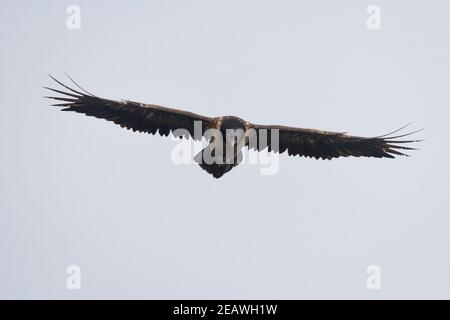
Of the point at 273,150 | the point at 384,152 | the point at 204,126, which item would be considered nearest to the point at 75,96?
the point at 204,126

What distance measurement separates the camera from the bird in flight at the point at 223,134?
19781 mm

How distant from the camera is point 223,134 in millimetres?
19781

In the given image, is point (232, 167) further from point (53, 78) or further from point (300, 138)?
point (53, 78)

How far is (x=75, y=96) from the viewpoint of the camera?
19750mm

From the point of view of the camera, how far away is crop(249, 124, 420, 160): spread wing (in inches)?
811

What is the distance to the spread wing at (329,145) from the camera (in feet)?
67.6

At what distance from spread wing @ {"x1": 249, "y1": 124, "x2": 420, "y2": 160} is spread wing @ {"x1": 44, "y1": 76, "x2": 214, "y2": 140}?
1370mm

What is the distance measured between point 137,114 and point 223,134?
5.73 feet

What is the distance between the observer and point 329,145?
2084 cm

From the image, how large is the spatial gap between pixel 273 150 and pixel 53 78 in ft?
16.3
